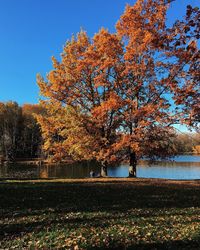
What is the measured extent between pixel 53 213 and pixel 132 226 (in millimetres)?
3097

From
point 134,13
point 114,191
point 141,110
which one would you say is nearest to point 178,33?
point 114,191

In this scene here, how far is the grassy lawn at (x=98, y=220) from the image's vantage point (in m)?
7.34

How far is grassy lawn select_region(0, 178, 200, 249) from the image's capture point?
7340mm

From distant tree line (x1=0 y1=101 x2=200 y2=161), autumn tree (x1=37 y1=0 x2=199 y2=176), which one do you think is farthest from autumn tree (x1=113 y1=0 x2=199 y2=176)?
distant tree line (x1=0 y1=101 x2=200 y2=161)

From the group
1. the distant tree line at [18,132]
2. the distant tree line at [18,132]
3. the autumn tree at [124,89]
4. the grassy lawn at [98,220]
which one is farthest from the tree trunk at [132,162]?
the distant tree line at [18,132]

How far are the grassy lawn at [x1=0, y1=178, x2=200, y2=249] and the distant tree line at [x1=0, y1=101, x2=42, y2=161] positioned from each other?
67793 millimetres

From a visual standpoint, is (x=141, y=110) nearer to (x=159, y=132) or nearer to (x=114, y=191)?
(x=159, y=132)

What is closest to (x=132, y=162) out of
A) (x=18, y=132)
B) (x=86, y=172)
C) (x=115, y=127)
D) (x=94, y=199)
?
(x=115, y=127)

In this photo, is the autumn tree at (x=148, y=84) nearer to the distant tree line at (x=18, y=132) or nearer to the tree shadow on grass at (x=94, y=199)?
the tree shadow on grass at (x=94, y=199)

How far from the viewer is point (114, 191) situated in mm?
15523

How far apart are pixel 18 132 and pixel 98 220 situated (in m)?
82.2

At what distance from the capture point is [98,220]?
9453 mm

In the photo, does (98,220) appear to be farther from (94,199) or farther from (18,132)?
(18,132)

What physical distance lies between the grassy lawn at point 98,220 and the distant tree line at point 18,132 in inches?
2669
